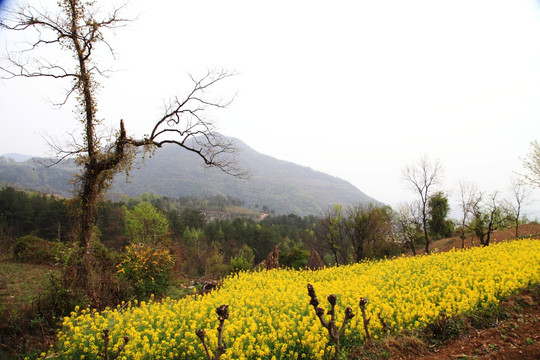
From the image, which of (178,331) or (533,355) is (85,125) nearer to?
(178,331)

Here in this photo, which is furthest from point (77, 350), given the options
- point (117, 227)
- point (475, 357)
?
point (117, 227)

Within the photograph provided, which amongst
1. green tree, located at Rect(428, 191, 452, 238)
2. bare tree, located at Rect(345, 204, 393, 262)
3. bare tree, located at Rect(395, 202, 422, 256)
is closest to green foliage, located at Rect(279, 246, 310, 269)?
bare tree, located at Rect(345, 204, 393, 262)

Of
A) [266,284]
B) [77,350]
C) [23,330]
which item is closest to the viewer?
[77,350]

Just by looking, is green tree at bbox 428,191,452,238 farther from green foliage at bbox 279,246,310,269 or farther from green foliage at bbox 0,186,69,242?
green foliage at bbox 0,186,69,242

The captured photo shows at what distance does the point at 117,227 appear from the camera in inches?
1734

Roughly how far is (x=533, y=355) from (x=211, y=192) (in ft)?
621

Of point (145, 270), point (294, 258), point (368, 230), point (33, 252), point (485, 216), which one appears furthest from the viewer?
point (368, 230)

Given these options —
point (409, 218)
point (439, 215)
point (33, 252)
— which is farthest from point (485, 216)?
point (33, 252)

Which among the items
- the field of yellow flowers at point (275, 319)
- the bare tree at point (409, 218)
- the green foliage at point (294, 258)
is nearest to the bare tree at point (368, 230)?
the bare tree at point (409, 218)

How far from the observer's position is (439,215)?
130 ft

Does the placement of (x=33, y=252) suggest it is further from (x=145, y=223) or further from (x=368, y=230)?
(x=368, y=230)

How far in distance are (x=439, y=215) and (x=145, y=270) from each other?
1544 inches

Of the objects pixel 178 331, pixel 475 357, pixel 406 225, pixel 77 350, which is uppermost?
pixel 406 225

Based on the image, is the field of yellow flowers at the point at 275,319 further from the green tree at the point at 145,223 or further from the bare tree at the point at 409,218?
the green tree at the point at 145,223
